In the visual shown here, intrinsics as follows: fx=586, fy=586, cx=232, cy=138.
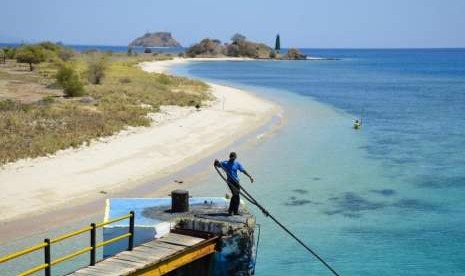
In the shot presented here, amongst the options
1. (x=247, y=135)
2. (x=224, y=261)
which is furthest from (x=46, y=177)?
(x=247, y=135)

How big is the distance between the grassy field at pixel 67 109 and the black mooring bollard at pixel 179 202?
1228 centimetres

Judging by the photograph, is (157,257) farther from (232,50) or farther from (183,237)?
(232,50)

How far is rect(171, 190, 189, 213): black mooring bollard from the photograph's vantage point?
539 inches

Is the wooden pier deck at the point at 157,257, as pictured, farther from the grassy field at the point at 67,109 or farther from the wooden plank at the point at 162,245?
the grassy field at the point at 67,109

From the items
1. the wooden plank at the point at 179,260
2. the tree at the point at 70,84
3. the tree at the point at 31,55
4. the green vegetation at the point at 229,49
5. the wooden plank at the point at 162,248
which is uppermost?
the green vegetation at the point at 229,49

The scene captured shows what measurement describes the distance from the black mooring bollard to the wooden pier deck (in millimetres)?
1055

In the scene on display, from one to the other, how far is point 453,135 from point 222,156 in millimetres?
18423

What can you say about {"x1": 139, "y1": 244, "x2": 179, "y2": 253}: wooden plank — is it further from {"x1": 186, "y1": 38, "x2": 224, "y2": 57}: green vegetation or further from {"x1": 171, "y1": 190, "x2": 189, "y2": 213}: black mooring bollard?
{"x1": 186, "y1": 38, "x2": 224, "y2": 57}: green vegetation

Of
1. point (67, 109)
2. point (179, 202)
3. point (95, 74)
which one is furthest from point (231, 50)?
point (179, 202)

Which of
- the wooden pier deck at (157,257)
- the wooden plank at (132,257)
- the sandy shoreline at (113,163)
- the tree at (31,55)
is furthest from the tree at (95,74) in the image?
the wooden plank at (132,257)

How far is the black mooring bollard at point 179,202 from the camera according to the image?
1370 centimetres

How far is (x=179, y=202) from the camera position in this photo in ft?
45.2

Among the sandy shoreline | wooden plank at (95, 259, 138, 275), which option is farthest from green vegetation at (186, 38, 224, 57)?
wooden plank at (95, 259, 138, 275)

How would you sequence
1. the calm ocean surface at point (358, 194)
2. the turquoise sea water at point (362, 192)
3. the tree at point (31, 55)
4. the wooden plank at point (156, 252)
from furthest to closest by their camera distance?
1. the tree at point (31, 55)
2. the turquoise sea water at point (362, 192)
3. the calm ocean surface at point (358, 194)
4. the wooden plank at point (156, 252)
